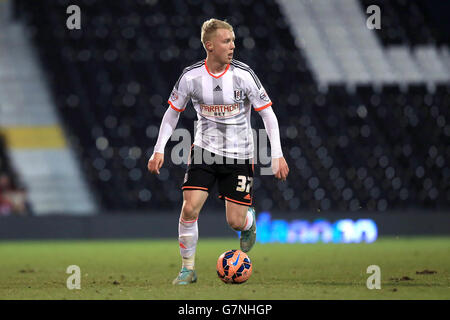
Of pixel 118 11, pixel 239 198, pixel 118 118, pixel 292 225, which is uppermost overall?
pixel 118 11

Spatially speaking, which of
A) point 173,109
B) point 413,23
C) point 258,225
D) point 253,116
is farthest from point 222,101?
point 413,23

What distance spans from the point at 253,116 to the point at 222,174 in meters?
9.17

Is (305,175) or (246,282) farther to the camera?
(305,175)

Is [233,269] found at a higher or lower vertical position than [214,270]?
higher

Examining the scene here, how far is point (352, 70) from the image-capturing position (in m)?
17.2

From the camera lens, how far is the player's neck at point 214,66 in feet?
19.7

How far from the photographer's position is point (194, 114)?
51.1 feet

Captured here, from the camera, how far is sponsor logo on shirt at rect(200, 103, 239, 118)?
6082 millimetres

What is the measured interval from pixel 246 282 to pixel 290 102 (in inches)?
390

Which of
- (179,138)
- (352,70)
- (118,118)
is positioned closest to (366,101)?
(352,70)

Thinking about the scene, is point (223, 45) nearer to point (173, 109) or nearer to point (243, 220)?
point (173, 109)

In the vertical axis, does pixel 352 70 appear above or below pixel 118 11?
below

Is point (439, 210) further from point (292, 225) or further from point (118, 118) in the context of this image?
point (118, 118)

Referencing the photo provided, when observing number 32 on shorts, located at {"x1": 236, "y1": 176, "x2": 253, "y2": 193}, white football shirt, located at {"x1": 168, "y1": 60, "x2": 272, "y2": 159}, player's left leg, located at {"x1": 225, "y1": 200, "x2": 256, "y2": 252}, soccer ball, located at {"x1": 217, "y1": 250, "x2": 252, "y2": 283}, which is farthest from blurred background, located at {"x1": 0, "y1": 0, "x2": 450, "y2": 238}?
soccer ball, located at {"x1": 217, "y1": 250, "x2": 252, "y2": 283}
